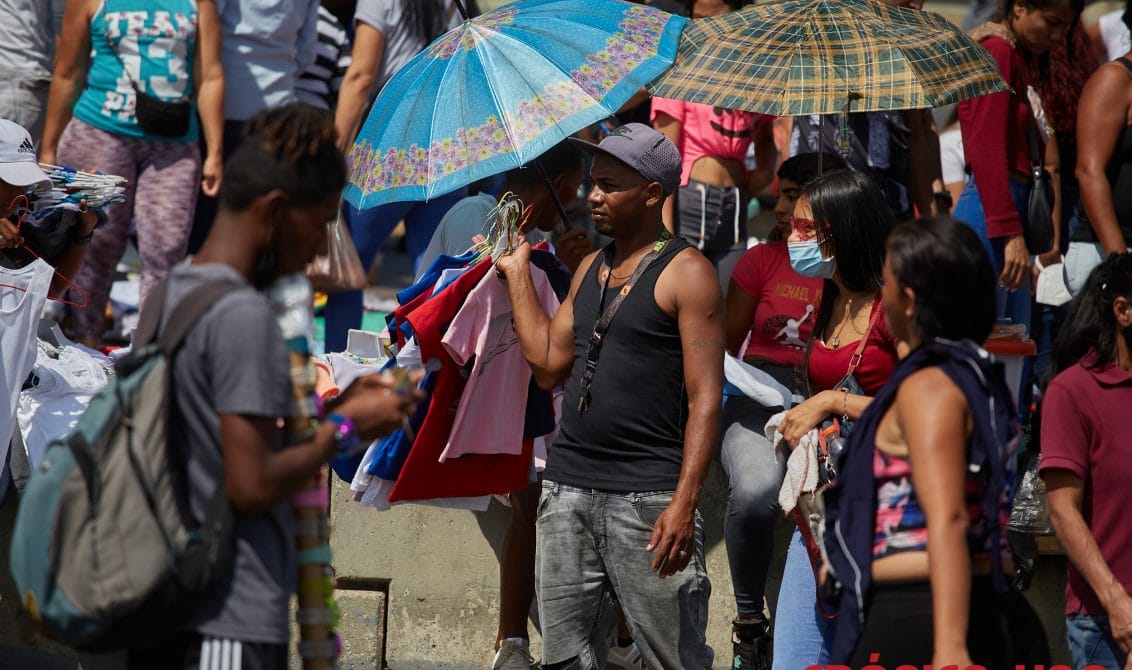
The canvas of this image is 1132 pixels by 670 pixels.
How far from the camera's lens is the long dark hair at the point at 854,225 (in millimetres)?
4809

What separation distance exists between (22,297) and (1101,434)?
3827mm

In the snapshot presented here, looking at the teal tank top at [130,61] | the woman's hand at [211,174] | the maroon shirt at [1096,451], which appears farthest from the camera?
the woman's hand at [211,174]

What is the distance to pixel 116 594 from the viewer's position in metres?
2.83

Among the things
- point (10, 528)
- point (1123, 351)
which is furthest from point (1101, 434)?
point (10, 528)

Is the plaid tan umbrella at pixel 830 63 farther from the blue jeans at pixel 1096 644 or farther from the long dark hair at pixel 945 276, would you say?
the long dark hair at pixel 945 276

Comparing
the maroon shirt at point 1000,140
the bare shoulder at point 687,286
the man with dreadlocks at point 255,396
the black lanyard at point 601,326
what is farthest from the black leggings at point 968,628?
the maroon shirt at point 1000,140

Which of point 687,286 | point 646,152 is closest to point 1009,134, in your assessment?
point 646,152

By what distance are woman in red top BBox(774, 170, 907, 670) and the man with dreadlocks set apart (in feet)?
6.53

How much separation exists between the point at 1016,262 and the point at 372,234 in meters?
3.01

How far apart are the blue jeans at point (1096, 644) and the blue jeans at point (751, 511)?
116 centimetres

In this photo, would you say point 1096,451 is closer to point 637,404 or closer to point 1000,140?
point 637,404

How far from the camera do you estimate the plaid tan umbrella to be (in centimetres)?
540

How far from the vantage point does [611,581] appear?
4.64m

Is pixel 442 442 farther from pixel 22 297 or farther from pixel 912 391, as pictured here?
pixel 912 391
